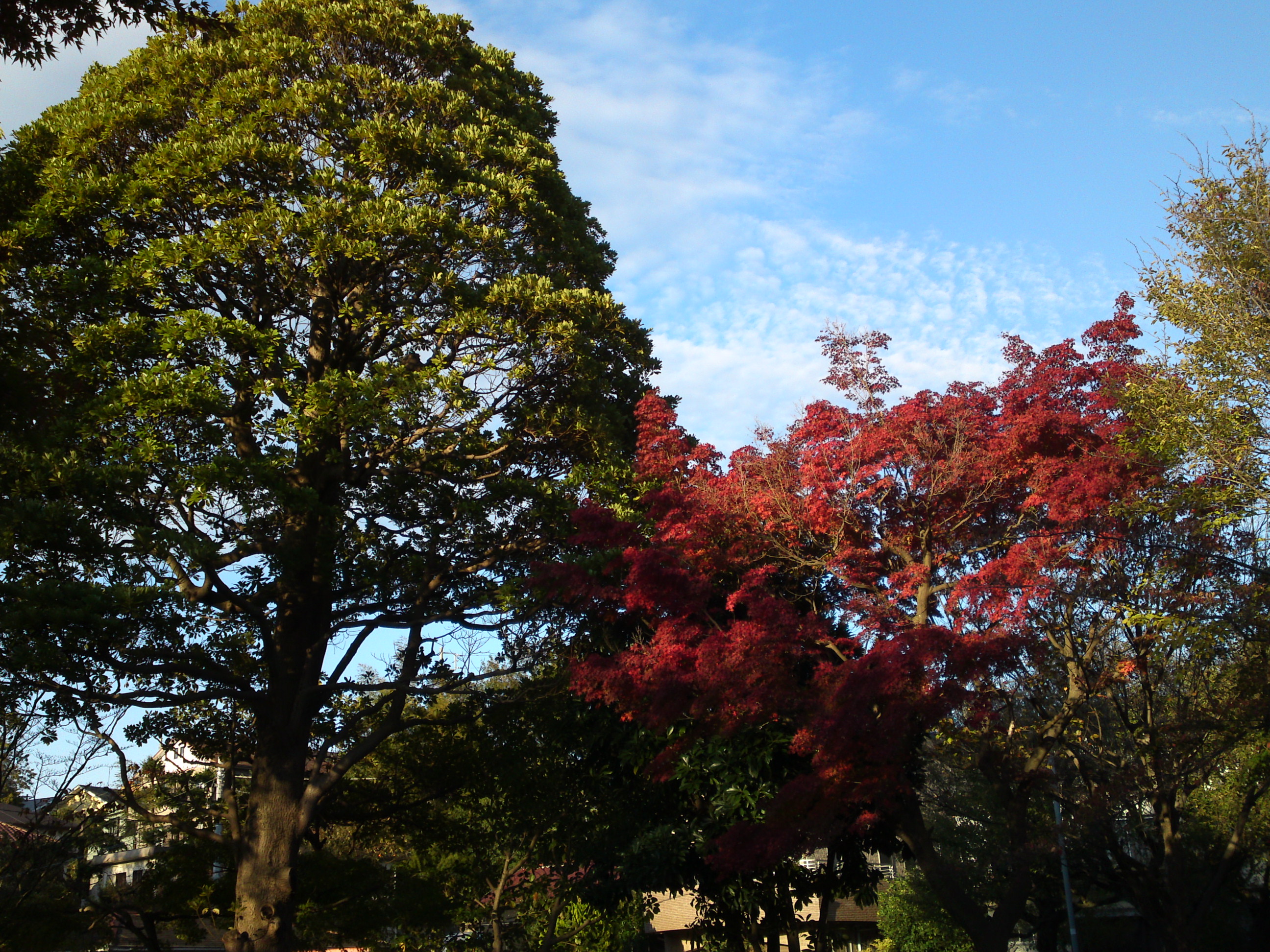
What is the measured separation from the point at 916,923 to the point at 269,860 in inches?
779

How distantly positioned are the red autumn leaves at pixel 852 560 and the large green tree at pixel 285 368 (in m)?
1.56

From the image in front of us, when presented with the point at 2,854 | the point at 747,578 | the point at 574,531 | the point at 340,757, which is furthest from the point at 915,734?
the point at 2,854

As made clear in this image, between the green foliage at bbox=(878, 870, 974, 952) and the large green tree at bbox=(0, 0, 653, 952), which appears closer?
the large green tree at bbox=(0, 0, 653, 952)

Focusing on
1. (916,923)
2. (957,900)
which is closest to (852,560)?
(957,900)

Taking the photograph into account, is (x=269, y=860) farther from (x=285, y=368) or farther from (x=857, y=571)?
Answer: (x=857, y=571)

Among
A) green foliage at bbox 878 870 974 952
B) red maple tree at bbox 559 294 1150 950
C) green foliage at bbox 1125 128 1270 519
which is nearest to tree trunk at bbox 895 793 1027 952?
red maple tree at bbox 559 294 1150 950

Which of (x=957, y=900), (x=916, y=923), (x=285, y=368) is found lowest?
(x=916, y=923)

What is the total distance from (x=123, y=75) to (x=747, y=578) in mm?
11180

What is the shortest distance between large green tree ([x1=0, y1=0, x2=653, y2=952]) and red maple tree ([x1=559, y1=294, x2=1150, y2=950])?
1549mm

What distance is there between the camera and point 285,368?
1184cm

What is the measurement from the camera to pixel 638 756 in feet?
46.8

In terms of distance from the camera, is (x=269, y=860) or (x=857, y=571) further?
(x=857, y=571)

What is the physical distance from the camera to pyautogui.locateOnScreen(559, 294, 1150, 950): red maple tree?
440 inches

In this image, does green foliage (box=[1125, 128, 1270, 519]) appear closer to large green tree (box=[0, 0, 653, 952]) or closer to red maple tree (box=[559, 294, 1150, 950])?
red maple tree (box=[559, 294, 1150, 950])
